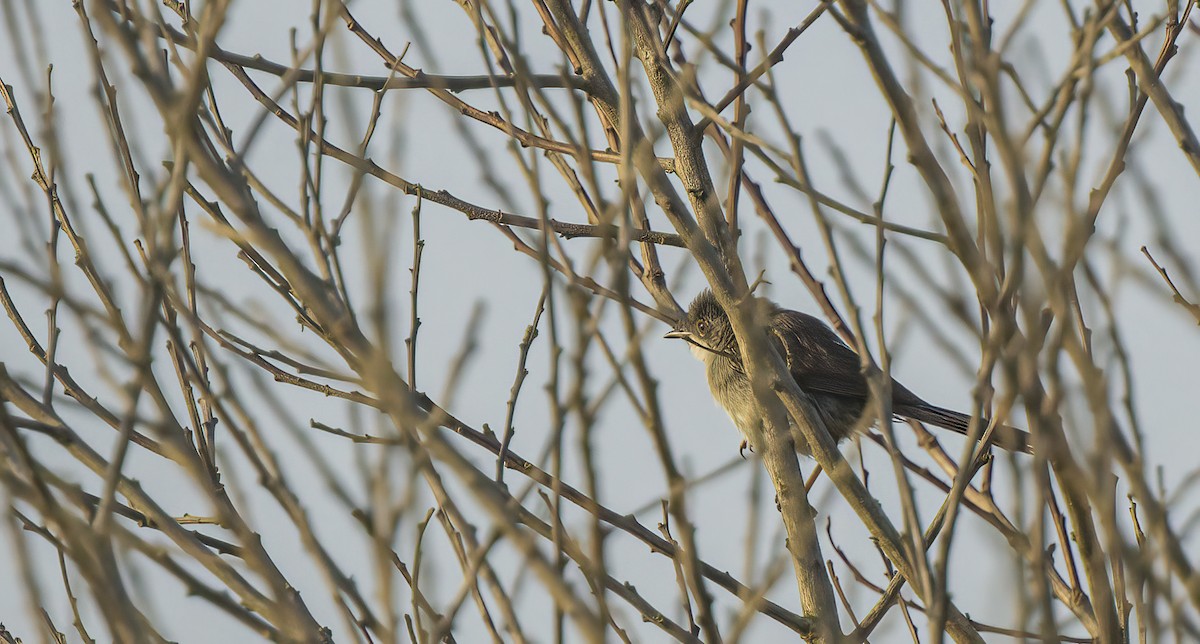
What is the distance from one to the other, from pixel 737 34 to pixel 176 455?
104 inches

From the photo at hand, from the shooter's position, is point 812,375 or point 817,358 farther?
point 817,358

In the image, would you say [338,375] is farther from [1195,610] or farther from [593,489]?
[1195,610]

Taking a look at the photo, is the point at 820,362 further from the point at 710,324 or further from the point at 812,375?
the point at 710,324

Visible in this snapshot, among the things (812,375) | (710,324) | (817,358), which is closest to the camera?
(812,375)

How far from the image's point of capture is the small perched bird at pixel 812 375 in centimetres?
727

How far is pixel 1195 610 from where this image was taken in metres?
2.20

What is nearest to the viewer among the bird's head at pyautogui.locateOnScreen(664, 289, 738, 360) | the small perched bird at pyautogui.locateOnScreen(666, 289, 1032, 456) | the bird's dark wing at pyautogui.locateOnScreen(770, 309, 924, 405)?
the small perched bird at pyautogui.locateOnScreen(666, 289, 1032, 456)

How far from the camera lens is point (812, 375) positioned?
7578mm

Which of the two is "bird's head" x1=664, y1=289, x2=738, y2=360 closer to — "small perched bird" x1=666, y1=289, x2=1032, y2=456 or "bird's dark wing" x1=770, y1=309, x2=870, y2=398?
"small perched bird" x1=666, y1=289, x2=1032, y2=456

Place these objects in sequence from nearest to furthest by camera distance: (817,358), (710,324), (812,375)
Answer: (812,375) → (817,358) → (710,324)

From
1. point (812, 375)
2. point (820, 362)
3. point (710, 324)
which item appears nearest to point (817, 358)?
point (820, 362)

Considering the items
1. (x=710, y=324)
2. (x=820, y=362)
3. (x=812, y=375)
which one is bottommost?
(x=812, y=375)

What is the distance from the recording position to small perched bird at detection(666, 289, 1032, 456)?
727cm

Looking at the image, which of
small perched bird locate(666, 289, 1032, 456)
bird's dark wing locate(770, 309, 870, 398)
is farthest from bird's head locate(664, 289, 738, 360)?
bird's dark wing locate(770, 309, 870, 398)
